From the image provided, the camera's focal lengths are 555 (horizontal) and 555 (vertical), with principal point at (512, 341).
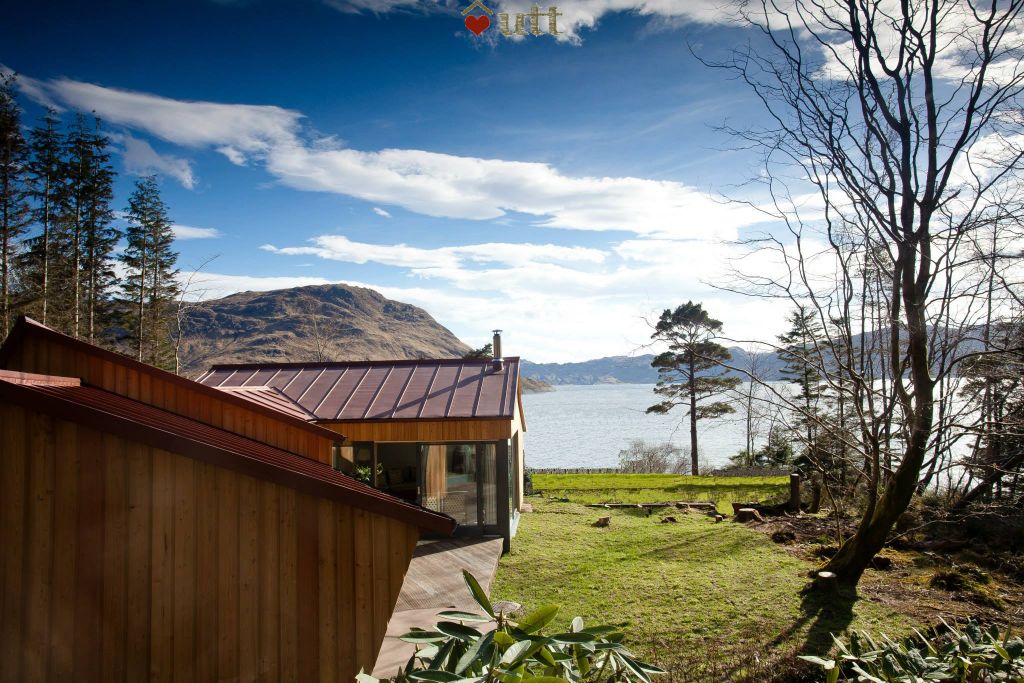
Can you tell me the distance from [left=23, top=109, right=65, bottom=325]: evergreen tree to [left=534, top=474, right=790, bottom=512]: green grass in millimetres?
20158

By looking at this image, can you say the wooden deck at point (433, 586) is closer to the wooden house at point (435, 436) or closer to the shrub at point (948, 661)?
the wooden house at point (435, 436)

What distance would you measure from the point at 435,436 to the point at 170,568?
8.22m

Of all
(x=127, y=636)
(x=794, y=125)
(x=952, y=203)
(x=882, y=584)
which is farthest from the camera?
(x=882, y=584)

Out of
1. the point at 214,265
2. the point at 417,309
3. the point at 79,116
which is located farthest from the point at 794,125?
the point at 417,309

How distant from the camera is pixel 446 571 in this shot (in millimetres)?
9789

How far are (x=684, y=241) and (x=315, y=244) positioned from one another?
45.0m

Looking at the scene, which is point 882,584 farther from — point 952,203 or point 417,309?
point 417,309

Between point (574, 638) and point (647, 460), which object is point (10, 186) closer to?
point (574, 638)

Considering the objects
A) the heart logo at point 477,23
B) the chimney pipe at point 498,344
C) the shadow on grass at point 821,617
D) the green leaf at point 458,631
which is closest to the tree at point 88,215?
the chimney pipe at point 498,344

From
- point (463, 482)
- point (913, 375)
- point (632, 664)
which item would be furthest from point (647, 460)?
point (632, 664)

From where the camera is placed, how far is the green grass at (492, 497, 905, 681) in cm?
667

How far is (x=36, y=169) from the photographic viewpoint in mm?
20594

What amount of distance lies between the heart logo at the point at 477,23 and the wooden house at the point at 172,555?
6.71m

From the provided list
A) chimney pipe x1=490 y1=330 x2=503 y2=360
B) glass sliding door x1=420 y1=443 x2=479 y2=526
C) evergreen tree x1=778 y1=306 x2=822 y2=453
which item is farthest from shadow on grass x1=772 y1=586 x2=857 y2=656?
chimney pipe x1=490 y1=330 x2=503 y2=360
